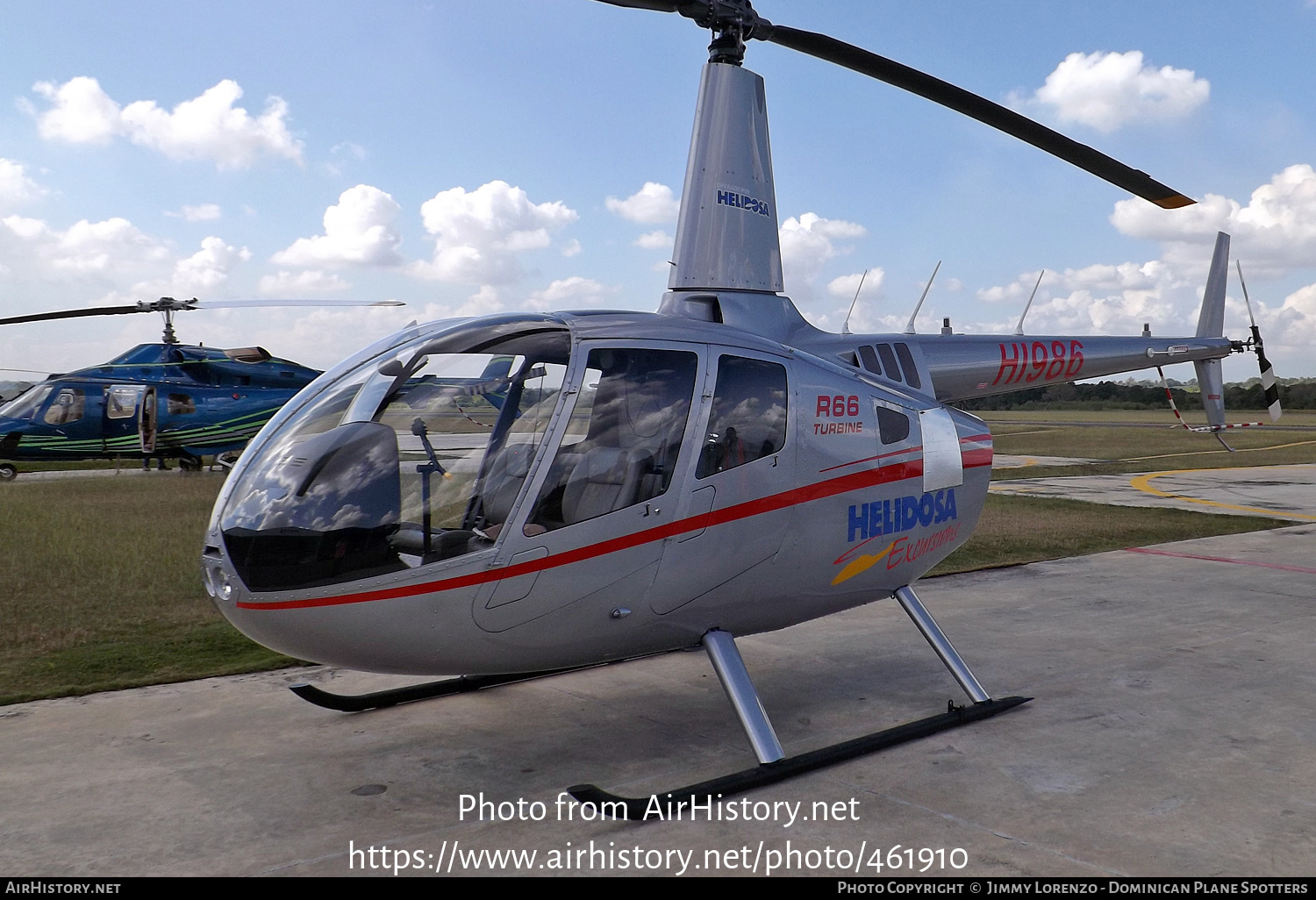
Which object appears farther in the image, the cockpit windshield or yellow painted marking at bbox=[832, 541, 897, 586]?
yellow painted marking at bbox=[832, 541, 897, 586]

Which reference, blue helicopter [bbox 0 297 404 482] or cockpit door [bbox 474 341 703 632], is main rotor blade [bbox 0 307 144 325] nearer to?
blue helicopter [bbox 0 297 404 482]

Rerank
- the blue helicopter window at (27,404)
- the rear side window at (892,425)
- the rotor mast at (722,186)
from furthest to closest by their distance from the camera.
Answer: the blue helicopter window at (27,404) → the rotor mast at (722,186) → the rear side window at (892,425)

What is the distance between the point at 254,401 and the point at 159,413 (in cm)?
184

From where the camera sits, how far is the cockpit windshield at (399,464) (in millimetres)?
3889

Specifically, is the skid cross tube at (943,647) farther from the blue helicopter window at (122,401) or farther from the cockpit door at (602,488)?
the blue helicopter window at (122,401)

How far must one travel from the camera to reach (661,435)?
4.53 m

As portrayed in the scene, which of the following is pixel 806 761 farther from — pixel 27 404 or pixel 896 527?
pixel 27 404

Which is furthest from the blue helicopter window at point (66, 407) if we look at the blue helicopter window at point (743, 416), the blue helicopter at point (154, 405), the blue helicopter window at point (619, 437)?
the blue helicopter window at point (743, 416)

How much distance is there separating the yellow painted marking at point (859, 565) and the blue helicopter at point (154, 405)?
15537 mm

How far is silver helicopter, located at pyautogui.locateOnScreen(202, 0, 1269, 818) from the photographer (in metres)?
3.97

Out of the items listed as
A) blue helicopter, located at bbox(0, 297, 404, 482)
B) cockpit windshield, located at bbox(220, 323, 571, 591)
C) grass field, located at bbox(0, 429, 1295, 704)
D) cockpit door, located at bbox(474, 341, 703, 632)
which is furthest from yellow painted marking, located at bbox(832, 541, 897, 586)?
blue helicopter, located at bbox(0, 297, 404, 482)

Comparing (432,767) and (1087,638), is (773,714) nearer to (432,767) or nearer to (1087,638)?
(432,767)

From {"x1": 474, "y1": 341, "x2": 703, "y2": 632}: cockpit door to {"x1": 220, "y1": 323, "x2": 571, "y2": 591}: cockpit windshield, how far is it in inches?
4.6
